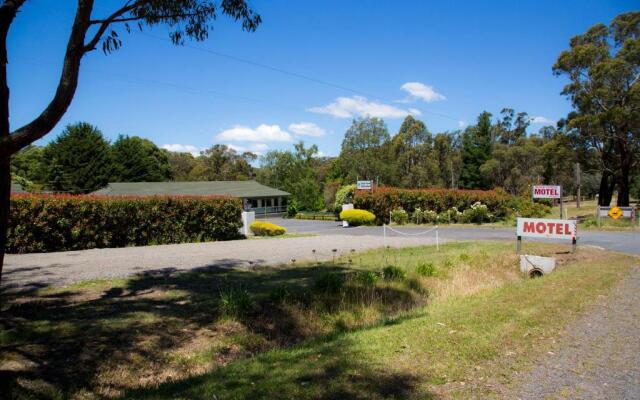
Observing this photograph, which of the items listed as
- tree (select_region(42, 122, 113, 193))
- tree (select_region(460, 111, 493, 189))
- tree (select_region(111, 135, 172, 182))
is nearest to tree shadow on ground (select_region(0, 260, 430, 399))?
tree (select_region(42, 122, 113, 193))

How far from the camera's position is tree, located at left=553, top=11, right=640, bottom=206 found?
32.9 m

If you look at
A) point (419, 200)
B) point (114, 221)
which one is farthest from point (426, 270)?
point (419, 200)

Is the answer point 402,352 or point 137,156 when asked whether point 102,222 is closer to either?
point 402,352

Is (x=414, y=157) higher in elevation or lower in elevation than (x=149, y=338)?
higher

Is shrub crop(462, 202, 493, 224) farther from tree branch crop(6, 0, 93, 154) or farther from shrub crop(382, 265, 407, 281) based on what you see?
tree branch crop(6, 0, 93, 154)

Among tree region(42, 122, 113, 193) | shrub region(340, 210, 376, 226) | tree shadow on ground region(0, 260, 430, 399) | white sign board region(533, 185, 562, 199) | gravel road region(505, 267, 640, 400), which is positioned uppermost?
tree region(42, 122, 113, 193)

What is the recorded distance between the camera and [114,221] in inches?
679

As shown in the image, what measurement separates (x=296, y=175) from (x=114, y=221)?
5357 cm

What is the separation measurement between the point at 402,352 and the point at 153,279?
679 centimetres

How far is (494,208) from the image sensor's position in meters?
33.8

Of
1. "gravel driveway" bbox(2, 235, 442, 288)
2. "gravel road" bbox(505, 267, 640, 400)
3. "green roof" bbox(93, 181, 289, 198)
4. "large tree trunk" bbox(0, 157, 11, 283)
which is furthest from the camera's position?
"green roof" bbox(93, 181, 289, 198)

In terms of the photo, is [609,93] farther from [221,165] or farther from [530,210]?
[221,165]

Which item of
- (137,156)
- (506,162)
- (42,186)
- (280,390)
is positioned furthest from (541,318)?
(506,162)

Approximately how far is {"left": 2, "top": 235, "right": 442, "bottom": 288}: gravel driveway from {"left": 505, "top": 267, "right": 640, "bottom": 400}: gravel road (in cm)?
881
